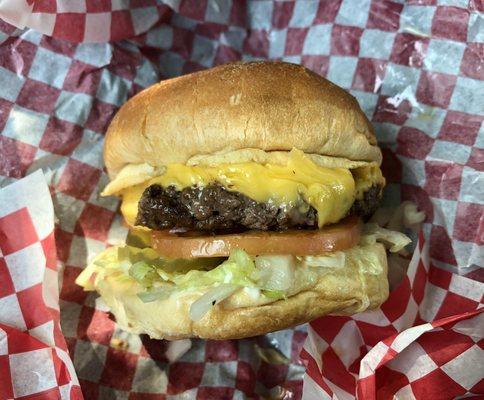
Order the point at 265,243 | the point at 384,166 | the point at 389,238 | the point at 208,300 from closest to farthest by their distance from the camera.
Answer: the point at 208,300, the point at 265,243, the point at 389,238, the point at 384,166

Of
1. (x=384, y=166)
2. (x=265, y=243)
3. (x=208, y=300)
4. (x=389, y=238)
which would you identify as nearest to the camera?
(x=208, y=300)

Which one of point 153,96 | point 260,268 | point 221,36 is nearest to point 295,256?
point 260,268

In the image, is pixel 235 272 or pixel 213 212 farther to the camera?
pixel 213 212

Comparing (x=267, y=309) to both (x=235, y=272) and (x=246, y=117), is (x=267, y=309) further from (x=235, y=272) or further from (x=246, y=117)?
(x=246, y=117)

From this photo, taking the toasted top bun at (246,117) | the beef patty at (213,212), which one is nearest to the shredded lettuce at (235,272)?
the beef patty at (213,212)

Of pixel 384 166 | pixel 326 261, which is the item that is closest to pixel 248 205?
pixel 326 261

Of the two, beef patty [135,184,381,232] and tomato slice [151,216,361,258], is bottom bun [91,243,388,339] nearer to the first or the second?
tomato slice [151,216,361,258]

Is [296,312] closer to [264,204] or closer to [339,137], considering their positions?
[264,204]
